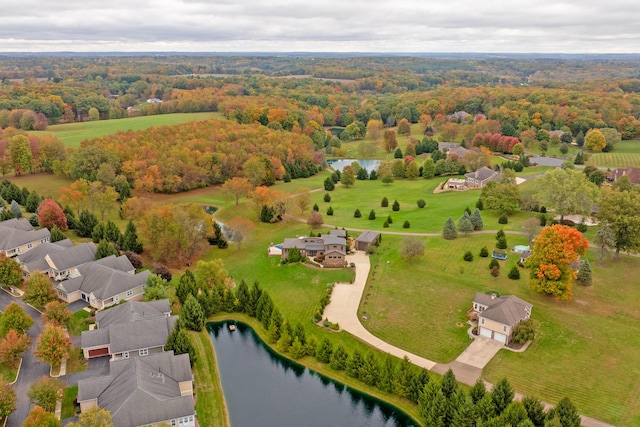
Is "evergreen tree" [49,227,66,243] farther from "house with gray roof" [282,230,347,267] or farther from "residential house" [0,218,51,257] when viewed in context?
"house with gray roof" [282,230,347,267]

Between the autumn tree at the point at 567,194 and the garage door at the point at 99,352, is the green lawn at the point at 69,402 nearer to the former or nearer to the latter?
the garage door at the point at 99,352

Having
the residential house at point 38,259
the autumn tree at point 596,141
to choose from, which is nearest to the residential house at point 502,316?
the residential house at point 38,259

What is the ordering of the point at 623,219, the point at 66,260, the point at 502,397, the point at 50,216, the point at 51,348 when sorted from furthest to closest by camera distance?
the point at 50,216
the point at 66,260
the point at 623,219
the point at 51,348
the point at 502,397

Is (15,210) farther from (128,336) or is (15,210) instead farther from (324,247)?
(324,247)

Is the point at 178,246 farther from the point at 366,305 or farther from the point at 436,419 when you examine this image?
the point at 436,419

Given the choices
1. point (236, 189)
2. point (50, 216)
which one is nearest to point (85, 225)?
point (50, 216)

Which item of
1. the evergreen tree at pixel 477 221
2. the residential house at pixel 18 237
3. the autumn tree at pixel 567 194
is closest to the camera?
the residential house at pixel 18 237

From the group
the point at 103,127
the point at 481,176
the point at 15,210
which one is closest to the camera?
the point at 15,210
